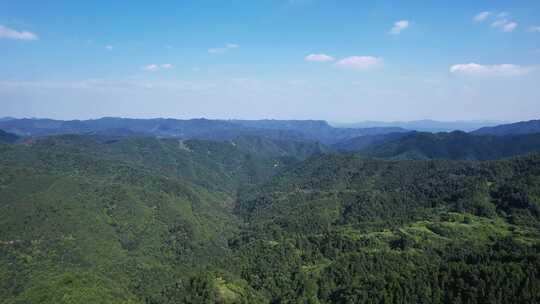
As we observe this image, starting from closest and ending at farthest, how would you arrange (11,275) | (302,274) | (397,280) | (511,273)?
(511,273) → (397,280) → (302,274) → (11,275)

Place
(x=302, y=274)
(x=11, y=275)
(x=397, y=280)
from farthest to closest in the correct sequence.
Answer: (x=11, y=275), (x=302, y=274), (x=397, y=280)

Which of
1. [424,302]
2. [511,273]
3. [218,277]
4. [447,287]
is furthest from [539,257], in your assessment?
[218,277]

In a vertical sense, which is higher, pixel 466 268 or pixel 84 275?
pixel 466 268

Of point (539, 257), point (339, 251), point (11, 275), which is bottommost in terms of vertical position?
point (11, 275)

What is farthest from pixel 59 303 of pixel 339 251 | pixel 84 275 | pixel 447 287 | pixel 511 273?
pixel 511 273

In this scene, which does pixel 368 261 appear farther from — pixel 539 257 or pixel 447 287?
pixel 539 257

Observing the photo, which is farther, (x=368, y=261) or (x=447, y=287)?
(x=368, y=261)

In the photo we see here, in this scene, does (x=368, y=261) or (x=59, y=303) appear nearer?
(x=59, y=303)

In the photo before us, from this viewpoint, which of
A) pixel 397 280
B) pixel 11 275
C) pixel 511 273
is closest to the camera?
pixel 511 273

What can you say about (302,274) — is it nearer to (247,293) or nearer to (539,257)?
(247,293)
